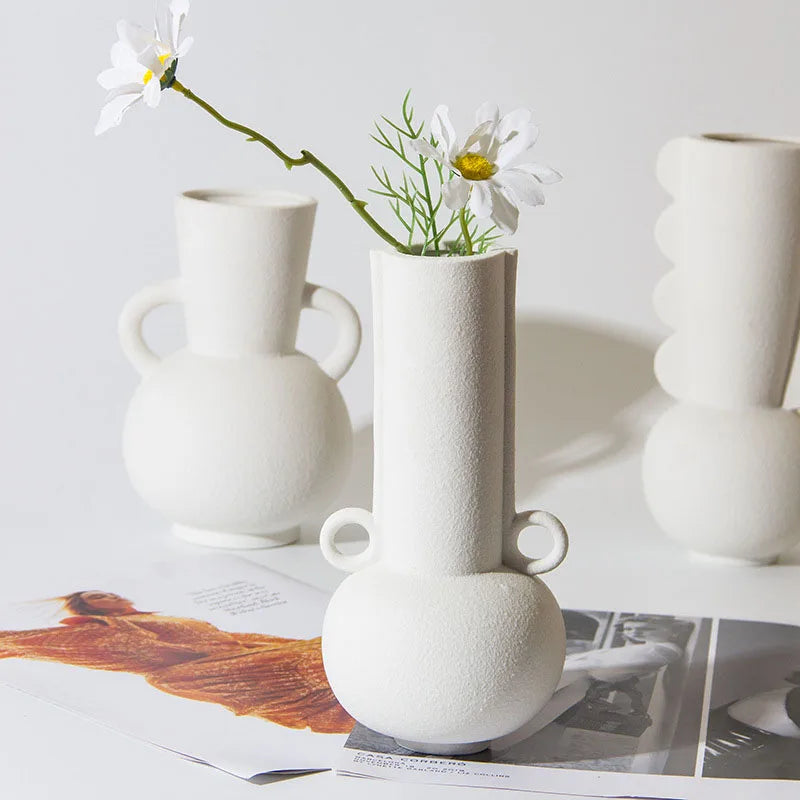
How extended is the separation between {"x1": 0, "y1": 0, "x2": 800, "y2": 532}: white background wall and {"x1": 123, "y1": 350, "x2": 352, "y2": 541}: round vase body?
185 mm

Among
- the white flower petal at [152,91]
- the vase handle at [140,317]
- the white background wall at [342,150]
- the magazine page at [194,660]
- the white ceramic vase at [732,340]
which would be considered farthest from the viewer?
the white background wall at [342,150]

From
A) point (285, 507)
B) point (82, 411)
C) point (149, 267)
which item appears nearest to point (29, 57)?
point (149, 267)

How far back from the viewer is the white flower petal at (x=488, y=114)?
62 centimetres

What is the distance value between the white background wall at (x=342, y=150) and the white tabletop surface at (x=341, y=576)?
0.06ft

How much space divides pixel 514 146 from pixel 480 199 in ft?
0.13

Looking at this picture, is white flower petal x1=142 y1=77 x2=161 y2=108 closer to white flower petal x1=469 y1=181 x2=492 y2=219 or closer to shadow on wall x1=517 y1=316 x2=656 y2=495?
white flower petal x1=469 y1=181 x2=492 y2=219

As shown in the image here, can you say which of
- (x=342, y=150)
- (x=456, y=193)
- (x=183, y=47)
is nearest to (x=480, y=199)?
(x=456, y=193)

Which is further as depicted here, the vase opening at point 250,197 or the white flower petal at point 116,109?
the vase opening at point 250,197

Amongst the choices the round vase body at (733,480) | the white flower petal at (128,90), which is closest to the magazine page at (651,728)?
the round vase body at (733,480)

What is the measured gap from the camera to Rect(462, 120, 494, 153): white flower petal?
62cm

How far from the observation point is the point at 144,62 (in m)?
0.60

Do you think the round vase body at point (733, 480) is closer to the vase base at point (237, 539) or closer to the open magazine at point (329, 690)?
the open magazine at point (329, 690)

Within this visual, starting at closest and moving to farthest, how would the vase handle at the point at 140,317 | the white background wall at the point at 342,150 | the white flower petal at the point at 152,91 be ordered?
1. the white flower petal at the point at 152,91
2. the vase handle at the point at 140,317
3. the white background wall at the point at 342,150

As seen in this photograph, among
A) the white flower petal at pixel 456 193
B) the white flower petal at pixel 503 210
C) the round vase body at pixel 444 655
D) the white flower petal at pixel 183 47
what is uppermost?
the white flower petal at pixel 183 47
